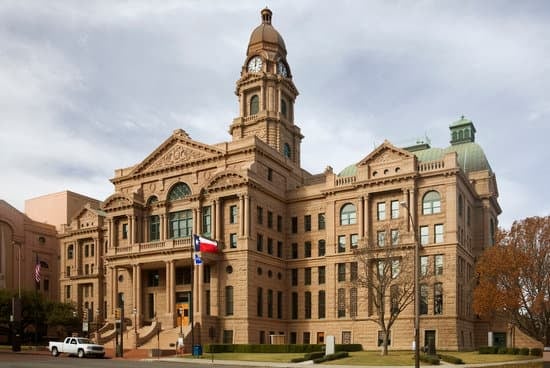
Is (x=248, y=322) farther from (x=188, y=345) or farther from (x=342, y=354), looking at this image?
(x=342, y=354)

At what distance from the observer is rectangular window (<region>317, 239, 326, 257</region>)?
256 ft

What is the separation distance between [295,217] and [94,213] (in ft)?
122

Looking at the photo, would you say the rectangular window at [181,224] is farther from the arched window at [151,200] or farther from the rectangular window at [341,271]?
the rectangular window at [341,271]

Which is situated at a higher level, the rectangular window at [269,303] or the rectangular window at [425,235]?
the rectangular window at [425,235]

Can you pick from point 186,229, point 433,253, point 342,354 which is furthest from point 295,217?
point 342,354

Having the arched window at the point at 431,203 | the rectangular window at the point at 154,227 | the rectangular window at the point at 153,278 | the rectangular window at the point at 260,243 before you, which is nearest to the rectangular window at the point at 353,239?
the arched window at the point at 431,203

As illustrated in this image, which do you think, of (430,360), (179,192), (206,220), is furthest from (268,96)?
(430,360)

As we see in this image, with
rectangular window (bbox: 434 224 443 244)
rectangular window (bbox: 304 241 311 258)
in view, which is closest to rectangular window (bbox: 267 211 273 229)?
rectangular window (bbox: 304 241 311 258)

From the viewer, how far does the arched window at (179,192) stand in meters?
80.6

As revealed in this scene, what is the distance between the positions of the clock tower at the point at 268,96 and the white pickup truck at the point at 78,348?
39.9m

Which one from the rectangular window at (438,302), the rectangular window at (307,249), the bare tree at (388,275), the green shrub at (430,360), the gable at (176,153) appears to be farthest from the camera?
the gable at (176,153)

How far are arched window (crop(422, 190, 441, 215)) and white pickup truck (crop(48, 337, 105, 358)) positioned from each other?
36754mm

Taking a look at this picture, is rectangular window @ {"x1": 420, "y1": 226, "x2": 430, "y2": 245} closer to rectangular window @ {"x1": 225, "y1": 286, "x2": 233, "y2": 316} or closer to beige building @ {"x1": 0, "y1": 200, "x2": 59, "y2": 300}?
rectangular window @ {"x1": 225, "y1": 286, "x2": 233, "y2": 316}

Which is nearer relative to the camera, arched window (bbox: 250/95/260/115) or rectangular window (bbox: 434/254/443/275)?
rectangular window (bbox: 434/254/443/275)
